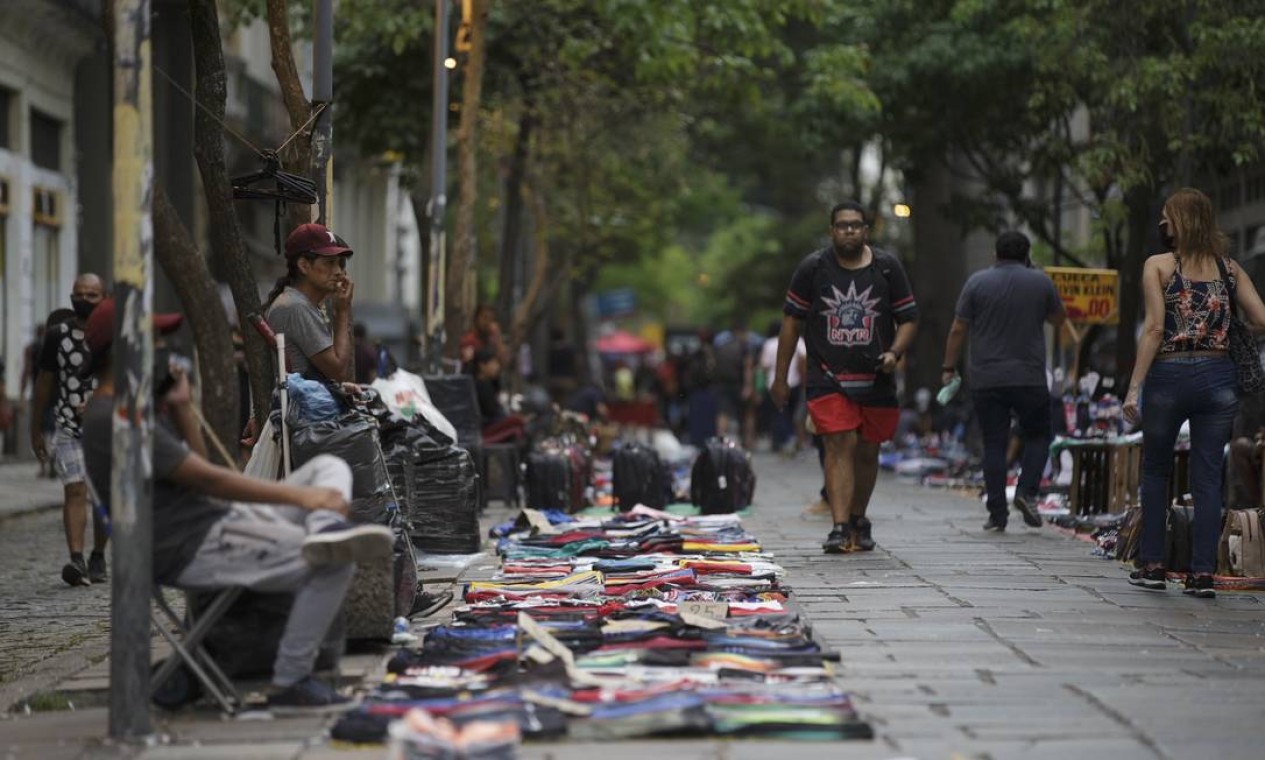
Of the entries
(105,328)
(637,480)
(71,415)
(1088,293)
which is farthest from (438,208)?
(105,328)

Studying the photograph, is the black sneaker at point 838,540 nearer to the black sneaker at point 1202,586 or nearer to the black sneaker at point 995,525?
the black sneaker at point 995,525

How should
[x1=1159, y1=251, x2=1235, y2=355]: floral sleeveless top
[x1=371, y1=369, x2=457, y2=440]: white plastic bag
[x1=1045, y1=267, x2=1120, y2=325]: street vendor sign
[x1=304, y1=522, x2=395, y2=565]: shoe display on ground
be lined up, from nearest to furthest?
[x1=304, y1=522, x2=395, y2=565]: shoe display on ground < [x1=1159, y1=251, x2=1235, y2=355]: floral sleeveless top < [x1=371, y1=369, x2=457, y2=440]: white plastic bag < [x1=1045, y1=267, x2=1120, y2=325]: street vendor sign

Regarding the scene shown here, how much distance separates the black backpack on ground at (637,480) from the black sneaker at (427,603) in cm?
647

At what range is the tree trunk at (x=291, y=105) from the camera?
452 inches

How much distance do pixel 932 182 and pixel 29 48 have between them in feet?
44.2

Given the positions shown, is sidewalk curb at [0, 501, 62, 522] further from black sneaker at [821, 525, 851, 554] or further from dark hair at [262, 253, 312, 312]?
dark hair at [262, 253, 312, 312]

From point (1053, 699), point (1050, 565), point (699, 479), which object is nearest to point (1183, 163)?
point (699, 479)

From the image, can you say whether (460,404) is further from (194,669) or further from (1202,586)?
(194,669)

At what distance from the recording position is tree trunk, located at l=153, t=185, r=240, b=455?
37.2 feet

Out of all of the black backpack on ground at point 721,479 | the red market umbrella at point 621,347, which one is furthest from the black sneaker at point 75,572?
the red market umbrella at point 621,347

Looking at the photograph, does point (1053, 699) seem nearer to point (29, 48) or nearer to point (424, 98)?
point (424, 98)

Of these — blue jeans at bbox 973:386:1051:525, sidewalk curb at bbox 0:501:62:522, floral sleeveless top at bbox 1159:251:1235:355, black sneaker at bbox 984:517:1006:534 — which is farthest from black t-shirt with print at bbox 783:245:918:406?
sidewalk curb at bbox 0:501:62:522

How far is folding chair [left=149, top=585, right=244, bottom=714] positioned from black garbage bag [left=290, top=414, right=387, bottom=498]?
164 cm

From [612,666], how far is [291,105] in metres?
5.73
